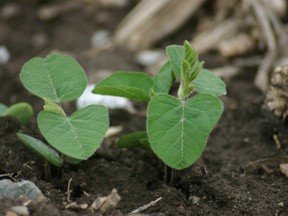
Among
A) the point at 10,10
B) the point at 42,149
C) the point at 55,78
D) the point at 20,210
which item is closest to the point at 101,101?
the point at 55,78

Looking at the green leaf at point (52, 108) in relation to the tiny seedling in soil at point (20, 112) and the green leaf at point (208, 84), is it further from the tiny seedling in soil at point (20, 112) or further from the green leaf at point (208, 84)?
the green leaf at point (208, 84)

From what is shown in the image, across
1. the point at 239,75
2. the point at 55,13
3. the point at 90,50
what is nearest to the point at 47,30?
the point at 55,13

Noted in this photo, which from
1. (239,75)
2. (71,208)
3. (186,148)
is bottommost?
(239,75)

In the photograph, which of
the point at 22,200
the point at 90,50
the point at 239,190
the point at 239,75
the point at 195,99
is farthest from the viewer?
the point at 90,50

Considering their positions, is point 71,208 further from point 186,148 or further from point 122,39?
point 122,39

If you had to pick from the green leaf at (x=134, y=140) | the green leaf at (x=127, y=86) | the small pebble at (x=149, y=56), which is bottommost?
the small pebble at (x=149, y=56)

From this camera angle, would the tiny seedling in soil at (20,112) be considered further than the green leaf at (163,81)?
Yes

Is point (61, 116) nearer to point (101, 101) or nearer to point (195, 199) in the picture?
point (195, 199)

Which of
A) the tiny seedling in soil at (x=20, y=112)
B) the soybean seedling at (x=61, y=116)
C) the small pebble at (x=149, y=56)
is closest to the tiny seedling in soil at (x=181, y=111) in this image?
the soybean seedling at (x=61, y=116)
